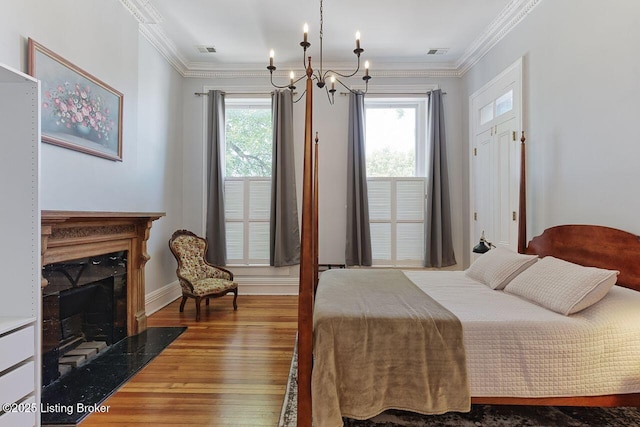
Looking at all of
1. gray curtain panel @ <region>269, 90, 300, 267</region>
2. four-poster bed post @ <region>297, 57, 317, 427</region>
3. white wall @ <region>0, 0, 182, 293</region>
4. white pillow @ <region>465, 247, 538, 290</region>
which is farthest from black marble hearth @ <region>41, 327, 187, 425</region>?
white pillow @ <region>465, 247, 538, 290</region>

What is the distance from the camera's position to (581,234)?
2230mm

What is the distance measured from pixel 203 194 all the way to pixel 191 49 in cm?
181

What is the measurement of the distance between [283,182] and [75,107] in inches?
93.4

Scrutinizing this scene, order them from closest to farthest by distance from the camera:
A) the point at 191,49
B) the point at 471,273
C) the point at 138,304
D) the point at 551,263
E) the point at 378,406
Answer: the point at 378,406
the point at 551,263
the point at 471,273
the point at 138,304
the point at 191,49

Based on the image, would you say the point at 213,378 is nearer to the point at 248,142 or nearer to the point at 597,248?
the point at 597,248

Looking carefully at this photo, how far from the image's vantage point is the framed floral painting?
2131 millimetres

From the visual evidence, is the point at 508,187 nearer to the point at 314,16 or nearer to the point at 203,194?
the point at 314,16

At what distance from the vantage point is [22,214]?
149cm

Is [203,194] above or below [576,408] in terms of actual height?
above

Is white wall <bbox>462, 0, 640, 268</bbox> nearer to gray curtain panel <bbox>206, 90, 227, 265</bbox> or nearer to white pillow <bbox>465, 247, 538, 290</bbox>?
white pillow <bbox>465, 247, 538, 290</bbox>

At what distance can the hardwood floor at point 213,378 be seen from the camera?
1.84 m

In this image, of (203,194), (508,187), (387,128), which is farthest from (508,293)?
(203,194)

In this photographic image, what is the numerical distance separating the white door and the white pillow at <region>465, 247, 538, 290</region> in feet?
2.62

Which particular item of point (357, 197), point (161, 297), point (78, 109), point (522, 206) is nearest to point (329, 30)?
point (357, 197)
